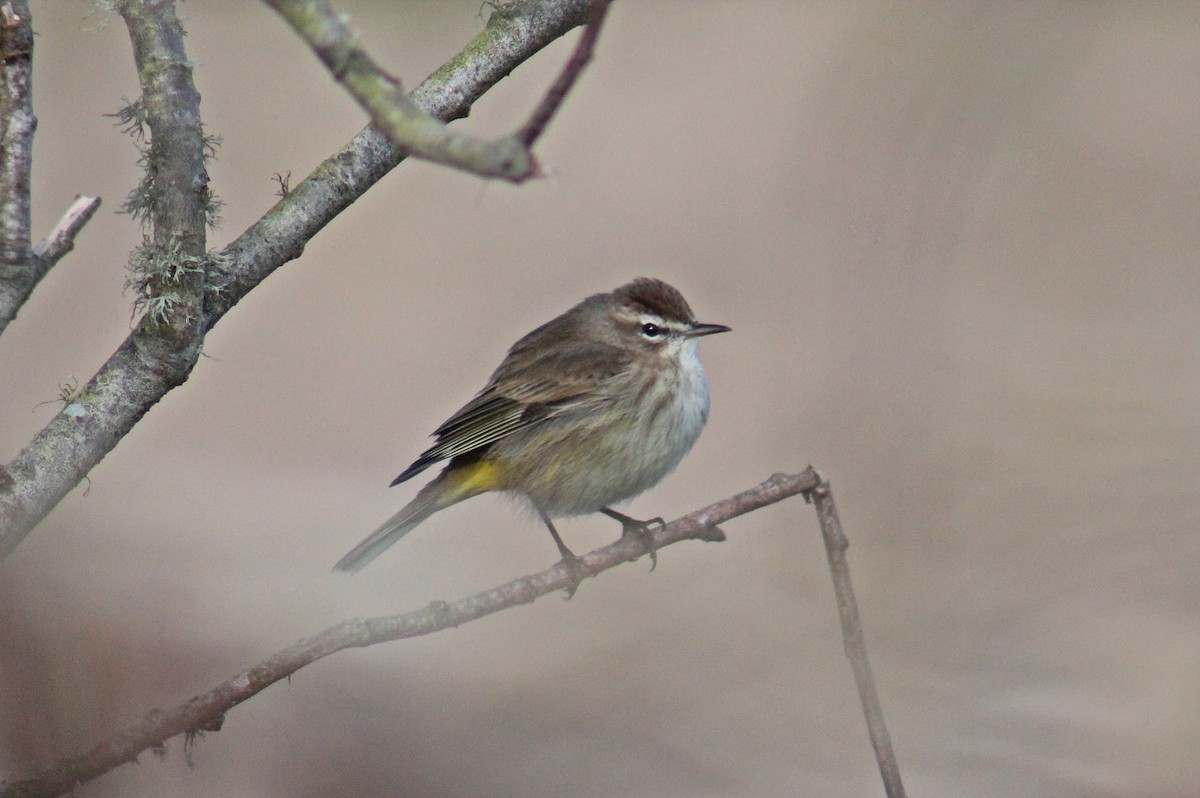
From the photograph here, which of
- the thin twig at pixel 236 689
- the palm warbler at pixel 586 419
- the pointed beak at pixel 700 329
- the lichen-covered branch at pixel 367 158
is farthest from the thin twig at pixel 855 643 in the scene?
the pointed beak at pixel 700 329

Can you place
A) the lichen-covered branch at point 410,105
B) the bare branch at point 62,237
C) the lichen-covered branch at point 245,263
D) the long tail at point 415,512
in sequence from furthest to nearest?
the long tail at point 415,512, the bare branch at point 62,237, the lichen-covered branch at point 245,263, the lichen-covered branch at point 410,105

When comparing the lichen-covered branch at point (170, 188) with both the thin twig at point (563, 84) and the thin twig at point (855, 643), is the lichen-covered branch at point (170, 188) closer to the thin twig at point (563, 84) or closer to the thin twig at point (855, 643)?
the thin twig at point (563, 84)

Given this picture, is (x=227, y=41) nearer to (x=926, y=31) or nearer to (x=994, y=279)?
(x=926, y=31)

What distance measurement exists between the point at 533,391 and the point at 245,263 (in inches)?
83.4

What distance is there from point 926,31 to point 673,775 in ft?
12.0

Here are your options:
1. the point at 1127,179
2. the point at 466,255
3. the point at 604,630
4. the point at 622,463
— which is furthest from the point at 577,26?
the point at 1127,179

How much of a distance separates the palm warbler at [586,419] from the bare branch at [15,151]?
5.94 feet

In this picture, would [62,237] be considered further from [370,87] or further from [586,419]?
[586,419]

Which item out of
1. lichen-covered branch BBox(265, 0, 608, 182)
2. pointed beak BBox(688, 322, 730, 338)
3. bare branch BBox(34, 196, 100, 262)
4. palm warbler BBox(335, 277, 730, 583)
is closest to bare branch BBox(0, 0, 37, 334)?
bare branch BBox(34, 196, 100, 262)

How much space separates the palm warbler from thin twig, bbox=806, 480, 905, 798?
170 cm

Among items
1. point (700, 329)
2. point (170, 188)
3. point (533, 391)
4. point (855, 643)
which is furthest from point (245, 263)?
point (700, 329)

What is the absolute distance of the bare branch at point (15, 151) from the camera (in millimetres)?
1672

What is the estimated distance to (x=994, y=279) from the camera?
5566 mm

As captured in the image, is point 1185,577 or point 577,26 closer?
point 577,26
